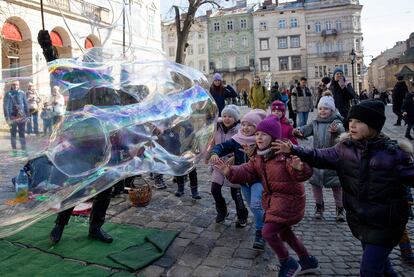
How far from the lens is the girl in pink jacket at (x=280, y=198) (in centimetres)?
319

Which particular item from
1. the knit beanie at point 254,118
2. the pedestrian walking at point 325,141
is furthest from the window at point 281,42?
the knit beanie at point 254,118

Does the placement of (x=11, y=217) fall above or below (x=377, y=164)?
below

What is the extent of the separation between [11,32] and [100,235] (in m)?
18.2

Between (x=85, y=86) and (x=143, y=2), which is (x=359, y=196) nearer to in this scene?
(x=85, y=86)

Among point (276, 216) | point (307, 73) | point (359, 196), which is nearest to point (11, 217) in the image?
point (276, 216)

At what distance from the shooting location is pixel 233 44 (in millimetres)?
62938

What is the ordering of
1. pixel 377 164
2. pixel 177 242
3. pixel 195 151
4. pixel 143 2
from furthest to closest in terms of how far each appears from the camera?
pixel 143 2, pixel 195 151, pixel 177 242, pixel 377 164

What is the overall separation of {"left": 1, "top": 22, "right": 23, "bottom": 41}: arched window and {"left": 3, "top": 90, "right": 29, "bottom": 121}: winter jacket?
16783 millimetres

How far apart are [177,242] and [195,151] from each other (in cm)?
105

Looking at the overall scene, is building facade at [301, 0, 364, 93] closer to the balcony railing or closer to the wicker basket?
the balcony railing

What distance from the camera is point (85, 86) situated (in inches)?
162

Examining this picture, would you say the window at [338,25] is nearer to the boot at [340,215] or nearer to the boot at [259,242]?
the boot at [340,215]

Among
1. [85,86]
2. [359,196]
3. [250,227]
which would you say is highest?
[85,86]

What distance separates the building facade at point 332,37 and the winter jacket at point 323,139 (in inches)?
2242
